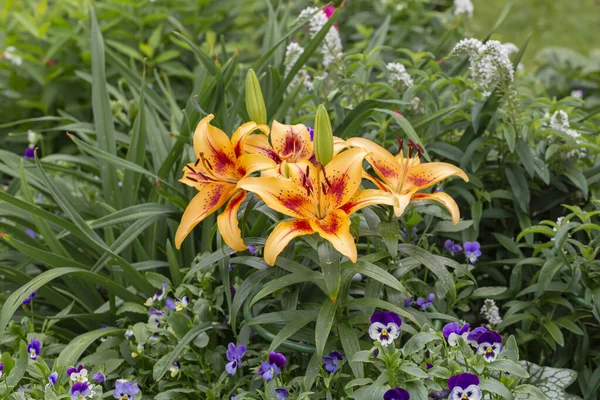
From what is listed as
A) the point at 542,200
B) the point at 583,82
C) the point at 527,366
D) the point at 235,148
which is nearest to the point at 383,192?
the point at 235,148

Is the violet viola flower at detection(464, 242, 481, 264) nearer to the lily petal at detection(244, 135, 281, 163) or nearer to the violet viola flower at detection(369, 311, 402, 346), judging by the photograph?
the violet viola flower at detection(369, 311, 402, 346)

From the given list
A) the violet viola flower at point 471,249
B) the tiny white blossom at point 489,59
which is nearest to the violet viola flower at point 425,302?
the violet viola flower at point 471,249

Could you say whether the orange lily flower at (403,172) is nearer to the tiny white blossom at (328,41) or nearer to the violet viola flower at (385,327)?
the violet viola flower at (385,327)

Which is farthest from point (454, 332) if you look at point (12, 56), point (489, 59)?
point (12, 56)

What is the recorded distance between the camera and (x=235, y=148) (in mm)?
1539

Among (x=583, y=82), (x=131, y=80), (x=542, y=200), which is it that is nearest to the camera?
(x=542, y=200)

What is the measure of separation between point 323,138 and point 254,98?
1.00 ft

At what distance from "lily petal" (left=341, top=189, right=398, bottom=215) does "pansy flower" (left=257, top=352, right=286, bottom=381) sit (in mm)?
362

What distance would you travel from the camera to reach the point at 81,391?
154 centimetres

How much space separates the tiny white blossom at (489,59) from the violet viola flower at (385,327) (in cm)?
83

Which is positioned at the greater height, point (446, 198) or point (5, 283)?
point (446, 198)

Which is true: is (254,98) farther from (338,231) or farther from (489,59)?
(489,59)

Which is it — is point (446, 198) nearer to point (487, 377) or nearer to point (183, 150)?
point (487, 377)

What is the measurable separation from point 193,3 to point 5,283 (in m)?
1.81
